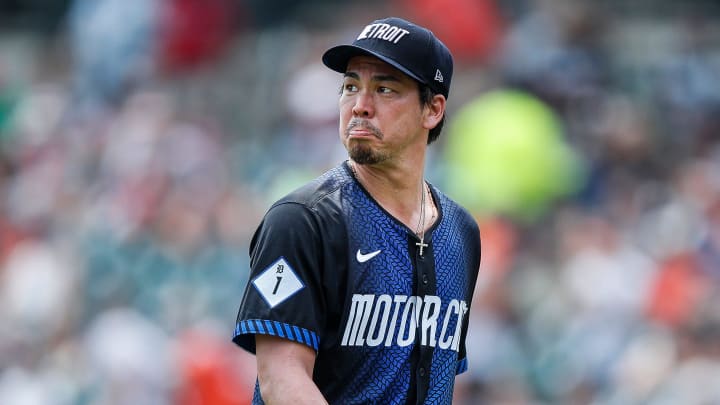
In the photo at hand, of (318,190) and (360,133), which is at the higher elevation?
(360,133)

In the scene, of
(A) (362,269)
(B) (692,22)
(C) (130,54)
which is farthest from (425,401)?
(C) (130,54)

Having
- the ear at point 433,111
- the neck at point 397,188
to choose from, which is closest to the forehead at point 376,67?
the ear at point 433,111

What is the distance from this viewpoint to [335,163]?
11.0 m

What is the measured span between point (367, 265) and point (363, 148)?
0.38 meters

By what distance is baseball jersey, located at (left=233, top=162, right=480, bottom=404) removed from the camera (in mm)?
4293

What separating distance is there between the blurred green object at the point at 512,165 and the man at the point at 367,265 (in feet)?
17.9

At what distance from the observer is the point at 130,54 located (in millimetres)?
13648

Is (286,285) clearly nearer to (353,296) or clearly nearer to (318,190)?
(353,296)

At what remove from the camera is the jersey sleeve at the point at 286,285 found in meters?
4.27

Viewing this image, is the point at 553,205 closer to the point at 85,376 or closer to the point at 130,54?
the point at 85,376

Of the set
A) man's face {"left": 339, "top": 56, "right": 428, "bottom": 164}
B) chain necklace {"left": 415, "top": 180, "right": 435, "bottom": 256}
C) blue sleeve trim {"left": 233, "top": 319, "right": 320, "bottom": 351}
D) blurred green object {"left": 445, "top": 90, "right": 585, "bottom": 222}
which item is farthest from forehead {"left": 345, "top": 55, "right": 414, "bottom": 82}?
blurred green object {"left": 445, "top": 90, "right": 585, "bottom": 222}

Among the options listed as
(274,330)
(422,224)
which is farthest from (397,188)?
(274,330)

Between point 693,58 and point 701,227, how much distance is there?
2411 millimetres

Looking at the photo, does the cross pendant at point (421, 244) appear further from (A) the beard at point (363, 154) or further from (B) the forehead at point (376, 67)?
(B) the forehead at point (376, 67)
